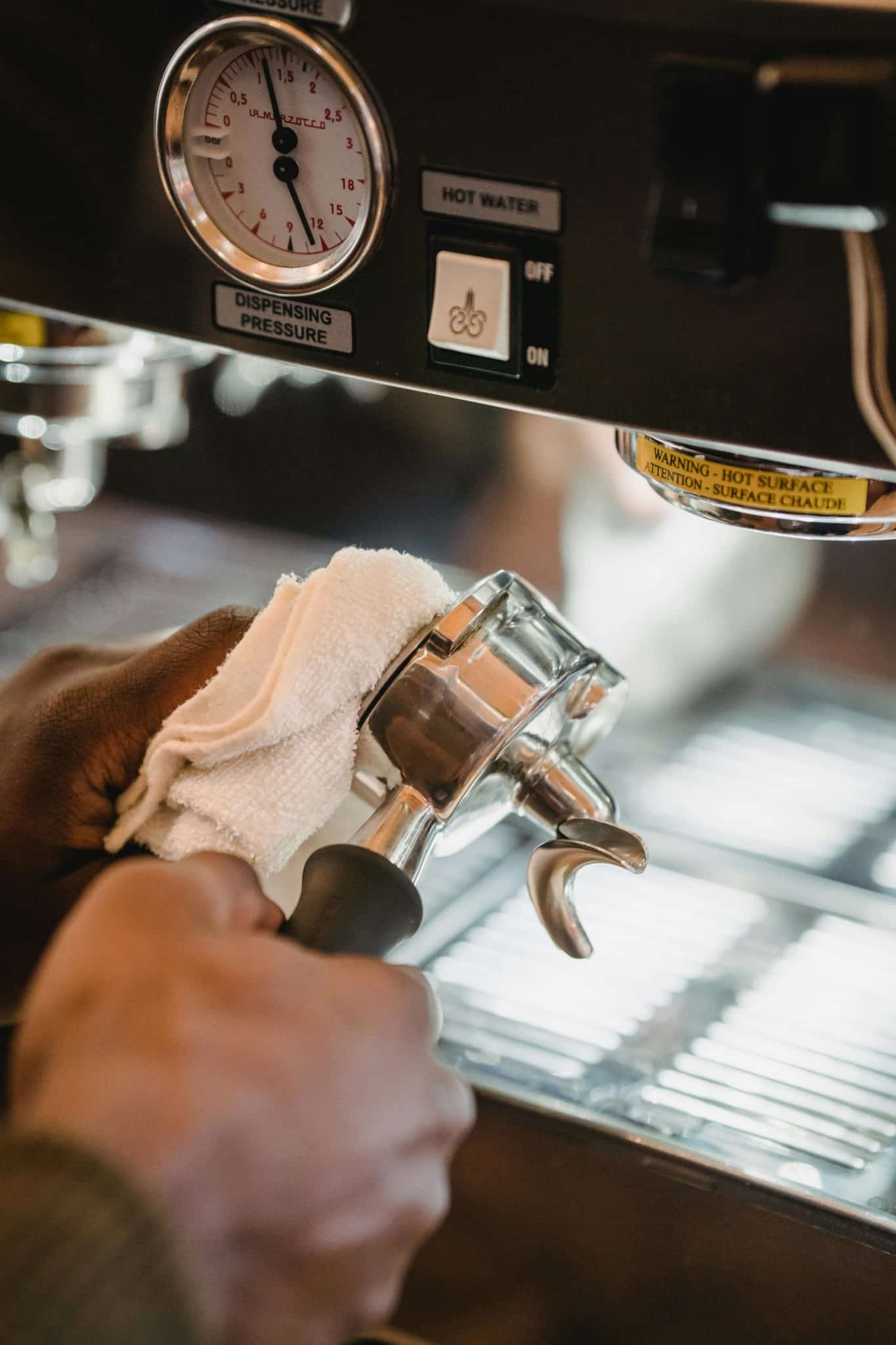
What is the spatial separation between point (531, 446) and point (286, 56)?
59cm

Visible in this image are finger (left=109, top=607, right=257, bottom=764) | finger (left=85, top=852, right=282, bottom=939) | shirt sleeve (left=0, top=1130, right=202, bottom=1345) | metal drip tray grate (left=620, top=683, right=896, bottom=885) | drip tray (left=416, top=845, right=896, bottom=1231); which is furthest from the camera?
metal drip tray grate (left=620, top=683, right=896, bottom=885)

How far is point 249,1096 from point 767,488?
11.6 inches

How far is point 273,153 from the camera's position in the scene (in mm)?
549

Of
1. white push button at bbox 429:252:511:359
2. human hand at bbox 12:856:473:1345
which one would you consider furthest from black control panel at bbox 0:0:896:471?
human hand at bbox 12:856:473:1345

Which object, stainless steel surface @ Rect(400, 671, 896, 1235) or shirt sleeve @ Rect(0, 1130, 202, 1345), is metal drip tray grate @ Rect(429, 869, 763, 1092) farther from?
shirt sleeve @ Rect(0, 1130, 202, 1345)

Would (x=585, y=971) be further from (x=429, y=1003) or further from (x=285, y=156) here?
(x=285, y=156)

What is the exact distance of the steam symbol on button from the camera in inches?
20.3

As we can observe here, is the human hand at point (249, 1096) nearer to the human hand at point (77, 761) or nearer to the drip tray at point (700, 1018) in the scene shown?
the human hand at point (77, 761)

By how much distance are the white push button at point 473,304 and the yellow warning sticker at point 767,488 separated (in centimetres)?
9

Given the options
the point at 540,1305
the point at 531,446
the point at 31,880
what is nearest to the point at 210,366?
the point at 531,446

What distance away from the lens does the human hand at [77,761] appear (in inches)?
23.7

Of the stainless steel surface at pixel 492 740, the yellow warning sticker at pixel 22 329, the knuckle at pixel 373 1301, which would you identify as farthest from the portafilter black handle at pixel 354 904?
the yellow warning sticker at pixel 22 329

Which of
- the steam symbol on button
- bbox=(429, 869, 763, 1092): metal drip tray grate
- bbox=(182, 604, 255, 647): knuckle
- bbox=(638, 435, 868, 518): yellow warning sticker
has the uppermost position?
the steam symbol on button

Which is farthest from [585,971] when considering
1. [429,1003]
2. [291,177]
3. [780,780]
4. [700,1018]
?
[291,177]
